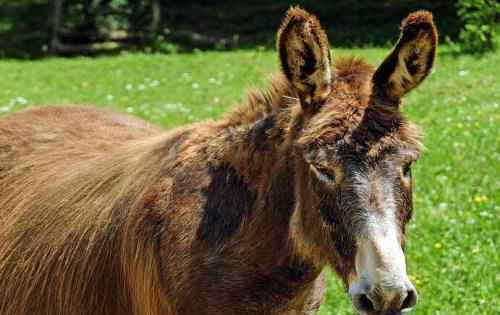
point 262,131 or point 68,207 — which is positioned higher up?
point 262,131

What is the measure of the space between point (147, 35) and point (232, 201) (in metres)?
18.1

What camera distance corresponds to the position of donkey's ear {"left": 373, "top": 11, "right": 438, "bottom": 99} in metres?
3.51

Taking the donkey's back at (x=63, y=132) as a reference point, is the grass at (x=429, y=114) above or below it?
below

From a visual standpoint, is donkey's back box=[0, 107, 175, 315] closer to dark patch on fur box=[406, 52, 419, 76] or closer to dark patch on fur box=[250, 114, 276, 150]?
dark patch on fur box=[250, 114, 276, 150]

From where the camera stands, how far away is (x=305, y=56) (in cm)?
352

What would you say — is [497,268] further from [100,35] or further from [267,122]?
[100,35]

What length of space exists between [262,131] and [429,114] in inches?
265

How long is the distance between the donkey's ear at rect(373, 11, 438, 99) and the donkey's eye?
1.55 feet

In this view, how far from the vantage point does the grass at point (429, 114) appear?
593 cm

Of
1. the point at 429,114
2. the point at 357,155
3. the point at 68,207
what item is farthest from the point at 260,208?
the point at 429,114

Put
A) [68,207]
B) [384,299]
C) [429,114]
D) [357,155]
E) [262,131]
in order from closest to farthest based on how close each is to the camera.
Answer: [384,299] → [357,155] → [262,131] → [68,207] → [429,114]

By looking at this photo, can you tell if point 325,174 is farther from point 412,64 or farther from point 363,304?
point 412,64

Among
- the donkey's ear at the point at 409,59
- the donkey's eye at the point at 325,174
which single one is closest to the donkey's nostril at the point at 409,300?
the donkey's eye at the point at 325,174

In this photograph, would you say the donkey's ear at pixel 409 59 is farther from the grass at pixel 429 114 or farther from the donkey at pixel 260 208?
the grass at pixel 429 114
